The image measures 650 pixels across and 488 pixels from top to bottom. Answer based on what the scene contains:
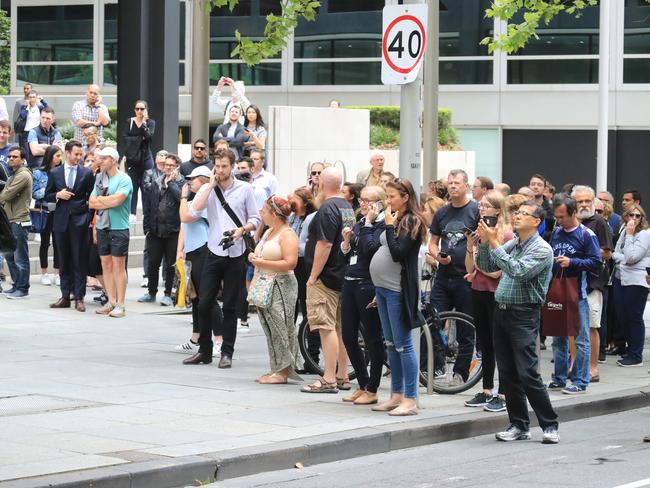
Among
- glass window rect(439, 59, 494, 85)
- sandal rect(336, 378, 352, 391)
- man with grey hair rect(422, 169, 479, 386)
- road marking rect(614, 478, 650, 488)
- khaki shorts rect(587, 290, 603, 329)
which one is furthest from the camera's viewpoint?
glass window rect(439, 59, 494, 85)

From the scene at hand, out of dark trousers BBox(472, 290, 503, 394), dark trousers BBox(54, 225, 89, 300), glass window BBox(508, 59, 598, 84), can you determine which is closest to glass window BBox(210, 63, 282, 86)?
glass window BBox(508, 59, 598, 84)

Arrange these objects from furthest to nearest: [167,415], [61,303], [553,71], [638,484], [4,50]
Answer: [4,50], [553,71], [61,303], [167,415], [638,484]

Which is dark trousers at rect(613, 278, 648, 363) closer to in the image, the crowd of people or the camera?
the crowd of people

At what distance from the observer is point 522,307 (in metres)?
10.2

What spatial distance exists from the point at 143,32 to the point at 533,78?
18.1 metres

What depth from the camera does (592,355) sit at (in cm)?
1327

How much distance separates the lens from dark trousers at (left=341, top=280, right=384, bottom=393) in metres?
11.2

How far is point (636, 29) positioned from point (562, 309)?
26890mm

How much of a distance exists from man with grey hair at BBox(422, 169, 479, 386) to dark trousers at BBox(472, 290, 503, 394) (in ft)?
1.85

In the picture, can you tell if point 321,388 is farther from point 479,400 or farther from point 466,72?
point 466,72

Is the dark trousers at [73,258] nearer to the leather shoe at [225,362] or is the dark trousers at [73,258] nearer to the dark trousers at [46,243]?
the dark trousers at [46,243]

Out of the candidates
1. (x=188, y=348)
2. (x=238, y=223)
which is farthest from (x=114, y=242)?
(x=238, y=223)

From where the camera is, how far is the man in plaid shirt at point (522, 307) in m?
10.1

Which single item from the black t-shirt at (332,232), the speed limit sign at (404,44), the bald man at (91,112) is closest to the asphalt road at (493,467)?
the black t-shirt at (332,232)
